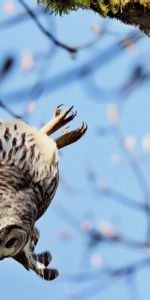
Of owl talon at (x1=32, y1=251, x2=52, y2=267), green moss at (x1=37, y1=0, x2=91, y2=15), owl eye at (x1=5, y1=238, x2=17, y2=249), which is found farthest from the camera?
owl talon at (x1=32, y1=251, x2=52, y2=267)

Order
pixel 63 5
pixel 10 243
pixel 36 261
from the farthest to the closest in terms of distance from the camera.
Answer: pixel 36 261 → pixel 10 243 → pixel 63 5

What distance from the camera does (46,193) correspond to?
1.65 metres

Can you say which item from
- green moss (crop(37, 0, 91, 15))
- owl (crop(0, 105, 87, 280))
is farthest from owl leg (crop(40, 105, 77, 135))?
green moss (crop(37, 0, 91, 15))

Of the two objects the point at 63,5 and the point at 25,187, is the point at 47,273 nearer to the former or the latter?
the point at 25,187

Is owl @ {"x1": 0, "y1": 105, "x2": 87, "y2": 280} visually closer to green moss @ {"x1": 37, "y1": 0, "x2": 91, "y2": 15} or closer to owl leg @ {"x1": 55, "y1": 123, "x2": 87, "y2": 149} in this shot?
owl leg @ {"x1": 55, "y1": 123, "x2": 87, "y2": 149}

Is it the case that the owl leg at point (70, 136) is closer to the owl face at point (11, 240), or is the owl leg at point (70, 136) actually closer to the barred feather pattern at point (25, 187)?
the barred feather pattern at point (25, 187)

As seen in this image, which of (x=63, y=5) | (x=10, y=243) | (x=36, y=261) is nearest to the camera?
(x=63, y=5)

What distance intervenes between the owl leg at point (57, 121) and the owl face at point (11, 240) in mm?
312

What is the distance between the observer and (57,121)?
1646 millimetres

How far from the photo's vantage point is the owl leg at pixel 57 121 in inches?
64.9

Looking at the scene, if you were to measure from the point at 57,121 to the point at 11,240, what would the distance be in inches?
14.4

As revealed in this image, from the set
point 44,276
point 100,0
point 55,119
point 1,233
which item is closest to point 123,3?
point 100,0

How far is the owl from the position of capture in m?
1.50

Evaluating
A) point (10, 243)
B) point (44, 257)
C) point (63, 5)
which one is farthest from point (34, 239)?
point (63, 5)
